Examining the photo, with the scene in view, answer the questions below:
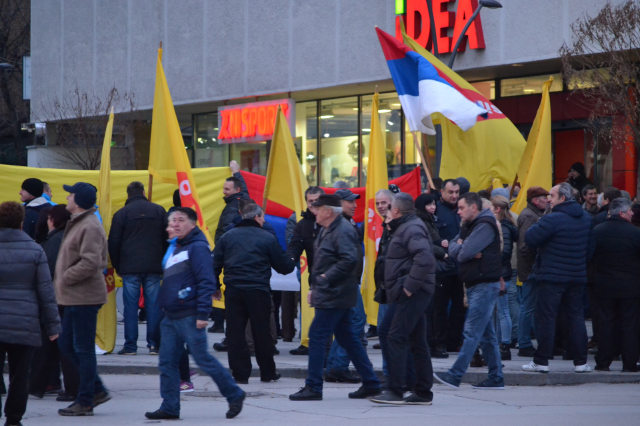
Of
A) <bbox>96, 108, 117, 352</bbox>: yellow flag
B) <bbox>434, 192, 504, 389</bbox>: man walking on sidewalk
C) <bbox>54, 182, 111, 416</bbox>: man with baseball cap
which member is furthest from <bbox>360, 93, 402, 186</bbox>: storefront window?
<bbox>54, 182, 111, 416</bbox>: man with baseball cap

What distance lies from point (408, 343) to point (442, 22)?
14.9m

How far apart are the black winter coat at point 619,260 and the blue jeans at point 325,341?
333 cm

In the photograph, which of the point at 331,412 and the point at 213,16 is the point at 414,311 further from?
the point at 213,16

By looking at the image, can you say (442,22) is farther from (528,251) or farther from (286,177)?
(528,251)

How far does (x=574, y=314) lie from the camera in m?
9.63

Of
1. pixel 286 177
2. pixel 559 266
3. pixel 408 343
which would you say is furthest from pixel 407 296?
pixel 286 177

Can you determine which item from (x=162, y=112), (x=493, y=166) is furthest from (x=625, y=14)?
(x=162, y=112)

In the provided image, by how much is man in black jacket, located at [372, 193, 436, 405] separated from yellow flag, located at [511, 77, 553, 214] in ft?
14.0

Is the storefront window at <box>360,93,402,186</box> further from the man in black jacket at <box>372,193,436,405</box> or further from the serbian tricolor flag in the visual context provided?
the man in black jacket at <box>372,193,436,405</box>

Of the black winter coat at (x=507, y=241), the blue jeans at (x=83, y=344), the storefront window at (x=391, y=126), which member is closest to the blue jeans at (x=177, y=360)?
the blue jeans at (x=83, y=344)

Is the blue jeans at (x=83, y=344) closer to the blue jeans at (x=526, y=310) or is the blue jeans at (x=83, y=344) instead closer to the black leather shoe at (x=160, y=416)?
the black leather shoe at (x=160, y=416)

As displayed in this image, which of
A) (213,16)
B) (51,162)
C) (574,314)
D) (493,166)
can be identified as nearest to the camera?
(574,314)

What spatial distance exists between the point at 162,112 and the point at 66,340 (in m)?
4.21

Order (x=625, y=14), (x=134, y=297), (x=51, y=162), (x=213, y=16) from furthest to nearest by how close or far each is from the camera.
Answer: (x=51, y=162) → (x=213, y=16) → (x=625, y=14) → (x=134, y=297)
